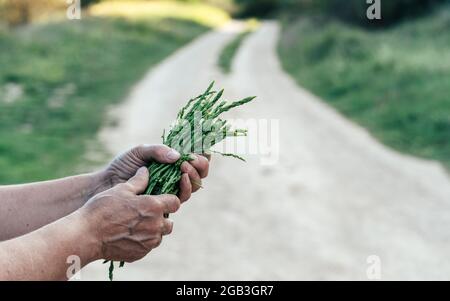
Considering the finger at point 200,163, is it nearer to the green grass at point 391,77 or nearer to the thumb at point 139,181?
the thumb at point 139,181

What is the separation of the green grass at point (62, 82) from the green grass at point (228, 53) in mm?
1574

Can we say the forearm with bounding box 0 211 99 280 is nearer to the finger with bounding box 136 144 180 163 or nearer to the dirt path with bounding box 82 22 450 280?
the finger with bounding box 136 144 180 163

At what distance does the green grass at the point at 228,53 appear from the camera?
54.8ft

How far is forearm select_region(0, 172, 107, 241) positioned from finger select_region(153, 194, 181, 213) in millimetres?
418

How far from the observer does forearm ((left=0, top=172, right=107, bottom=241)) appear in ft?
7.85

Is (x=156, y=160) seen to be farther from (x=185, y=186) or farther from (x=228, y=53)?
(x=228, y=53)

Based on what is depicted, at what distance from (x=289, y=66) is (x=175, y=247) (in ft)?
42.4

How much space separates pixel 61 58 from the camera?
14.7 metres

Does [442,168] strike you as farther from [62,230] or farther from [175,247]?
[62,230]

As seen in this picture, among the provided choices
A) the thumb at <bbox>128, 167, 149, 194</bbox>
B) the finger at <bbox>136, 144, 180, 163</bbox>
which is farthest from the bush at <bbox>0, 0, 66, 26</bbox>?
the thumb at <bbox>128, 167, 149, 194</bbox>

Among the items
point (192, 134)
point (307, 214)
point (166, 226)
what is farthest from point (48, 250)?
point (307, 214)

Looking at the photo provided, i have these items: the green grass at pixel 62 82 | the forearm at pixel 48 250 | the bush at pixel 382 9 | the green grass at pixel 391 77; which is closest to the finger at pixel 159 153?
the forearm at pixel 48 250
